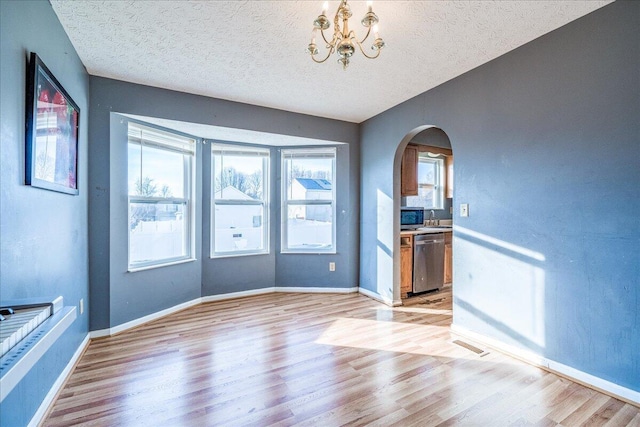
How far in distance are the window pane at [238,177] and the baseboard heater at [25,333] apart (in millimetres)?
2950

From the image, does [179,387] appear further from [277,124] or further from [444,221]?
[444,221]

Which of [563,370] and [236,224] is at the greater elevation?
[236,224]

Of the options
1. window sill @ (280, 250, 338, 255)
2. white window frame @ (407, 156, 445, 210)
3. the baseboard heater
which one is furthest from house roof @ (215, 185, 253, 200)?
white window frame @ (407, 156, 445, 210)

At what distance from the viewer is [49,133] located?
72.5 inches

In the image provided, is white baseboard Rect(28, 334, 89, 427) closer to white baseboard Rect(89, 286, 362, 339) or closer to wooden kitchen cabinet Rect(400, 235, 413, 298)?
white baseboard Rect(89, 286, 362, 339)

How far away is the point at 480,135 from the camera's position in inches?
106

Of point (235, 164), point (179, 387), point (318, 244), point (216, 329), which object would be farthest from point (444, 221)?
point (179, 387)

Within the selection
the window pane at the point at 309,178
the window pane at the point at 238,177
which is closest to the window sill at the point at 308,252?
the window pane at the point at 309,178

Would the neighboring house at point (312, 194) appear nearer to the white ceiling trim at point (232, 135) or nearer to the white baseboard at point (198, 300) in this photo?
the white ceiling trim at point (232, 135)

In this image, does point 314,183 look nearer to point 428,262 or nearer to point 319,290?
point 319,290

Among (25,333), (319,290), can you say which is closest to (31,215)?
(25,333)

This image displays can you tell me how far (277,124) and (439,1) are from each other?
2.35 m

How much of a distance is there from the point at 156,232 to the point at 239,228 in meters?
1.09

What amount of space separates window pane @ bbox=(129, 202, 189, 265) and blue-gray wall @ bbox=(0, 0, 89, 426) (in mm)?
768
